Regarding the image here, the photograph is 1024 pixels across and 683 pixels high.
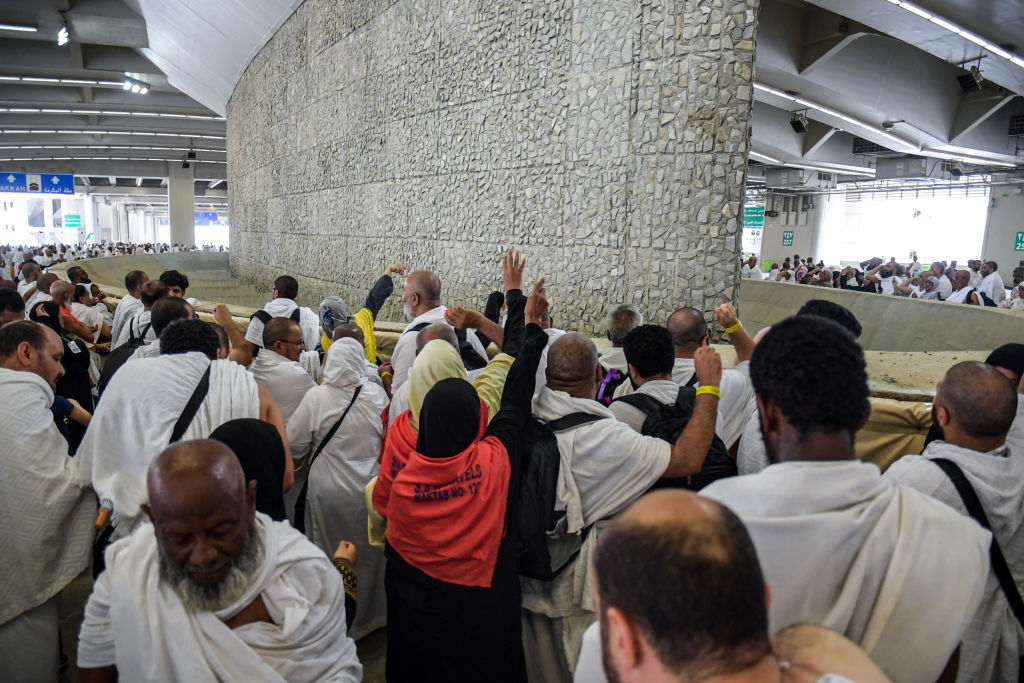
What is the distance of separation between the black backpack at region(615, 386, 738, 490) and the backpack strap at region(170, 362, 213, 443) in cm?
178

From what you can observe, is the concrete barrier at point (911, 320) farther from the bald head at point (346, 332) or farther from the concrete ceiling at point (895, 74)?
the bald head at point (346, 332)

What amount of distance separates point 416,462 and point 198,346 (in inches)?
50.4

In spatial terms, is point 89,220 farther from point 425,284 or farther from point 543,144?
point 425,284

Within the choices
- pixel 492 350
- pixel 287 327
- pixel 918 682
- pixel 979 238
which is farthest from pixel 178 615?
pixel 979 238

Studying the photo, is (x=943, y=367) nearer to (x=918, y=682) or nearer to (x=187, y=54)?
(x=918, y=682)

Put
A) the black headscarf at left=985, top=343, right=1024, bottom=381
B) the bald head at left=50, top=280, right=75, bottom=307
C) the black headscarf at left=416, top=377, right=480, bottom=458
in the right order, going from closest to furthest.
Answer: the black headscarf at left=416, top=377, right=480, bottom=458
the black headscarf at left=985, top=343, right=1024, bottom=381
the bald head at left=50, top=280, right=75, bottom=307

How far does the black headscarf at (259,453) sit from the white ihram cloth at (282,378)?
120cm

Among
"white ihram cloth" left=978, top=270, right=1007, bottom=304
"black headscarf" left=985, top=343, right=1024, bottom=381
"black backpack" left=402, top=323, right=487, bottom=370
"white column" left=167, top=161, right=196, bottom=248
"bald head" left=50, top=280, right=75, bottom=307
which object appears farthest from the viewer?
"white column" left=167, top=161, right=196, bottom=248

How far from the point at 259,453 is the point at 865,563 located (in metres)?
2.03

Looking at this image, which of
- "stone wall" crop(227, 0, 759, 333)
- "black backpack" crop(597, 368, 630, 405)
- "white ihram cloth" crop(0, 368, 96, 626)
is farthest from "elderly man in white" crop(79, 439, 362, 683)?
"stone wall" crop(227, 0, 759, 333)

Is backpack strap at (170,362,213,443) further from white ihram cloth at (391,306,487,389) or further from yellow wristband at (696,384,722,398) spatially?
yellow wristband at (696,384,722,398)

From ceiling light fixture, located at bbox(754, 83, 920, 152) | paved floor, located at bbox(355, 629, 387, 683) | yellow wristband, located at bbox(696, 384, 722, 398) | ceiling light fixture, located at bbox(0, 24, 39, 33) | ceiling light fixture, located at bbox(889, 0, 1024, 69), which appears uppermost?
ceiling light fixture, located at bbox(0, 24, 39, 33)

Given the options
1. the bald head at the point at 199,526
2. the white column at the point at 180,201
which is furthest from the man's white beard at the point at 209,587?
the white column at the point at 180,201

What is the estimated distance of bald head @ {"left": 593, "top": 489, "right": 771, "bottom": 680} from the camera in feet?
2.98
